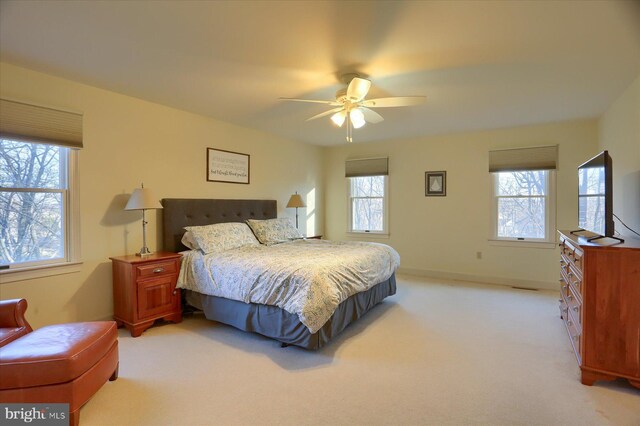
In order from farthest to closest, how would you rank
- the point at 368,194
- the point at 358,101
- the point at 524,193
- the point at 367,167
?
the point at 368,194 → the point at 367,167 → the point at 524,193 → the point at 358,101

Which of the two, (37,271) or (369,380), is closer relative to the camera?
(369,380)

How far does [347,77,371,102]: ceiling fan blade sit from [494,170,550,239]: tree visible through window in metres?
3.31

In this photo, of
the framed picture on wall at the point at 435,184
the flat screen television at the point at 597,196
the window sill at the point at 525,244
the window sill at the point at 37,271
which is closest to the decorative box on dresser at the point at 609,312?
the flat screen television at the point at 597,196

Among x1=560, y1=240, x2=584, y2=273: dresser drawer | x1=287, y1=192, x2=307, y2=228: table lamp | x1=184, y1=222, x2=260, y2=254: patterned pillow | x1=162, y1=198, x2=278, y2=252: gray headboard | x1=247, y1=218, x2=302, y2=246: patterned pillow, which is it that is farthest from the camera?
x1=287, y1=192, x2=307, y2=228: table lamp

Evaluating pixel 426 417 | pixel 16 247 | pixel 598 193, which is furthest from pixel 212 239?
pixel 598 193

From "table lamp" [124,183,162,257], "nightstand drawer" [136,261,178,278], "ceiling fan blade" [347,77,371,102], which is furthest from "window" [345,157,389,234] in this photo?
"table lamp" [124,183,162,257]

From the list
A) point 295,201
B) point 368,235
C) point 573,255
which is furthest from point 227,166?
point 573,255

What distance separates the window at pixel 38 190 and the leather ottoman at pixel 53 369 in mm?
1152

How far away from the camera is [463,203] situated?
204 inches

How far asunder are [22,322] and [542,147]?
598 centimetres

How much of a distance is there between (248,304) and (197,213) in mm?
1647

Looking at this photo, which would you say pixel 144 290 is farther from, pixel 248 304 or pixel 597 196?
pixel 597 196

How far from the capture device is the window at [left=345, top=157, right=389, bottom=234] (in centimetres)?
586

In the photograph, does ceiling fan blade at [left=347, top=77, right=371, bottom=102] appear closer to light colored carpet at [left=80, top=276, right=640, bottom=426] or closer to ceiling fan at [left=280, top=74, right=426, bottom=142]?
ceiling fan at [left=280, top=74, right=426, bottom=142]
